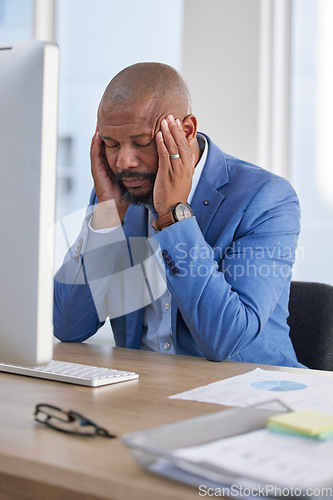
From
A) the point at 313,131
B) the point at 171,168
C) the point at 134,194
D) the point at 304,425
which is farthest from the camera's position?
the point at 313,131

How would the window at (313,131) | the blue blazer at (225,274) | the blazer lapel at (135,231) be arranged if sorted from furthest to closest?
the window at (313,131) → the blazer lapel at (135,231) → the blue blazer at (225,274)

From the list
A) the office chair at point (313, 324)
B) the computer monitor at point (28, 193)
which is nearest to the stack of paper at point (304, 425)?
the computer monitor at point (28, 193)

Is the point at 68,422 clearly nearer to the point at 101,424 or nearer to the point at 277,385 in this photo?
the point at 101,424

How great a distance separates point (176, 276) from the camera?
4.35 ft

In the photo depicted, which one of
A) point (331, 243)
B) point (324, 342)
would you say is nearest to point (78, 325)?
point (324, 342)

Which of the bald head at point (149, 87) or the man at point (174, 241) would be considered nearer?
the man at point (174, 241)

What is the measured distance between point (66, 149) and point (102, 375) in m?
2.65

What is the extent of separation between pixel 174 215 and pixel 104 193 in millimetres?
339

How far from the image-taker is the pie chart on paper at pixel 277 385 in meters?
1.00

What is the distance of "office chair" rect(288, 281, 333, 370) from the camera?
1551 mm

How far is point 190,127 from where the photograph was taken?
5.33 ft

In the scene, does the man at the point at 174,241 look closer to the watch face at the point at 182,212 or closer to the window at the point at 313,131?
the watch face at the point at 182,212

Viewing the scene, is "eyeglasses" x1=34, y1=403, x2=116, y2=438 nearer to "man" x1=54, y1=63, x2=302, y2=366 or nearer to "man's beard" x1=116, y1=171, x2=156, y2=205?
Result: "man" x1=54, y1=63, x2=302, y2=366

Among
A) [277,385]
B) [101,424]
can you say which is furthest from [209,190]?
[101,424]
